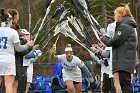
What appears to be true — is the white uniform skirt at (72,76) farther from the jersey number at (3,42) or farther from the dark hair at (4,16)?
the jersey number at (3,42)

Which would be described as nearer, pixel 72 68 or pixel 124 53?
pixel 124 53

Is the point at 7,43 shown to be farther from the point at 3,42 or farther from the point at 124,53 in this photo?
the point at 124,53

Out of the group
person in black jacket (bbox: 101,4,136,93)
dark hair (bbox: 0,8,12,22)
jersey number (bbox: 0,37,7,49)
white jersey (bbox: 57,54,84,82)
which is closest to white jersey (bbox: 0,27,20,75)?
jersey number (bbox: 0,37,7,49)

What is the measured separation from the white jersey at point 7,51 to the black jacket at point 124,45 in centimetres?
167

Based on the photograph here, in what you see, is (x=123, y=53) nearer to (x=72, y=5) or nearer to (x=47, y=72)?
(x=72, y=5)

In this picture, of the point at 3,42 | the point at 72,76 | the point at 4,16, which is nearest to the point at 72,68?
the point at 72,76

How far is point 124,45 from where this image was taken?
26.7ft

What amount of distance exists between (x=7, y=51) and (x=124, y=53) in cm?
198

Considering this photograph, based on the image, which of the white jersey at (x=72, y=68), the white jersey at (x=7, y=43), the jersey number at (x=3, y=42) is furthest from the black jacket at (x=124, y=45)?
the white jersey at (x=72, y=68)

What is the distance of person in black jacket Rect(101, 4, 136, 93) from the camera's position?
8.05m

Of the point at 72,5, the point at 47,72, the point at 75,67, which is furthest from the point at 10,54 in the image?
the point at 47,72

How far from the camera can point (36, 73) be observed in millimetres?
18609

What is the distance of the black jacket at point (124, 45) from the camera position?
26.4 ft

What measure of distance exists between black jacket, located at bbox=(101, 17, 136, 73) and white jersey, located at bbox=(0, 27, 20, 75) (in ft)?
5.49
